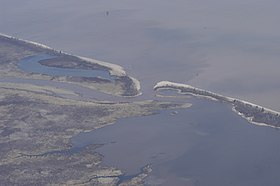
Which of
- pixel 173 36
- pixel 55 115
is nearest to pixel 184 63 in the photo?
pixel 173 36

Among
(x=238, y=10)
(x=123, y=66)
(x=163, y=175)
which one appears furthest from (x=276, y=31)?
(x=163, y=175)

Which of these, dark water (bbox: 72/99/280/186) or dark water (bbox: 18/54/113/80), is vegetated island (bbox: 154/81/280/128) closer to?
dark water (bbox: 72/99/280/186)

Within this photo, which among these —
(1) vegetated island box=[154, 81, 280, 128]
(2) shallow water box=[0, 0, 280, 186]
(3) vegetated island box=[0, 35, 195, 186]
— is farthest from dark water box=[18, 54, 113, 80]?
(1) vegetated island box=[154, 81, 280, 128]

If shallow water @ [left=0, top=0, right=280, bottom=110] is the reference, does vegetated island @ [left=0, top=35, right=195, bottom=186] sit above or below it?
below

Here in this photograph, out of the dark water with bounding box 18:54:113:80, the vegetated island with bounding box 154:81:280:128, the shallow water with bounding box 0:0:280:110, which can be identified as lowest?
the dark water with bounding box 18:54:113:80

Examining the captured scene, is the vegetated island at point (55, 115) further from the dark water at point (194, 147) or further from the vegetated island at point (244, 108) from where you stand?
the vegetated island at point (244, 108)

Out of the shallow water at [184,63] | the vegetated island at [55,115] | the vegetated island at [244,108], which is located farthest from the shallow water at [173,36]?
the vegetated island at [55,115]

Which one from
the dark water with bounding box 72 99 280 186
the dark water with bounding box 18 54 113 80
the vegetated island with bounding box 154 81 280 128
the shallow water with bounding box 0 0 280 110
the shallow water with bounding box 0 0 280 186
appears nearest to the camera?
the dark water with bounding box 72 99 280 186

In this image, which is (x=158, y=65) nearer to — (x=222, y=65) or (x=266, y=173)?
(x=222, y=65)
